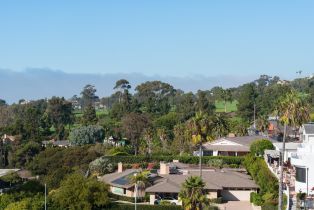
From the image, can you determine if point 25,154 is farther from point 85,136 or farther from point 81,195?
point 81,195

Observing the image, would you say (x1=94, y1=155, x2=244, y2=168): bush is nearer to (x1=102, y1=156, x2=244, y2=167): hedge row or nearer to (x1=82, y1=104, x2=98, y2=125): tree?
(x1=102, y1=156, x2=244, y2=167): hedge row

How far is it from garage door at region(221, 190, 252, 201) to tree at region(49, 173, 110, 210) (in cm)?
1366

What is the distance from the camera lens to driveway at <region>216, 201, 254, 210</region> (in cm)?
6650

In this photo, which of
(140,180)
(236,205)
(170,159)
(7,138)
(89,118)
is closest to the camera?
(236,205)

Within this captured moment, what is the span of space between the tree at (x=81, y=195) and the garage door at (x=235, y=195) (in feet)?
44.8

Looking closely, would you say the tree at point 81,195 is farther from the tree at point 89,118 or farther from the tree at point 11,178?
the tree at point 89,118

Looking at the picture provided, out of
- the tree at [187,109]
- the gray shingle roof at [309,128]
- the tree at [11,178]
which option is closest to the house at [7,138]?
the tree at [11,178]

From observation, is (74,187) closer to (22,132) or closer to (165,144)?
(165,144)

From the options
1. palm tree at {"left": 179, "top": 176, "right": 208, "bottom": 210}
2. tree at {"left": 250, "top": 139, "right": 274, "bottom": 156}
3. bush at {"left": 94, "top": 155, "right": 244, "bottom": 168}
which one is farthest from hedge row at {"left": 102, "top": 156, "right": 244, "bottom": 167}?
palm tree at {"left": 179, "top": 176, "right": 208, "bottom": 210}

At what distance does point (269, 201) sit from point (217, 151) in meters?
44.5

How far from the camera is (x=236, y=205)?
6838 centimetres

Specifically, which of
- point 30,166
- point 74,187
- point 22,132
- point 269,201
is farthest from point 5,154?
point 269,201

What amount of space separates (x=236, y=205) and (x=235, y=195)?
3803mm

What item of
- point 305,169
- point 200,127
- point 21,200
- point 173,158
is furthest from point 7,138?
point 305,169
